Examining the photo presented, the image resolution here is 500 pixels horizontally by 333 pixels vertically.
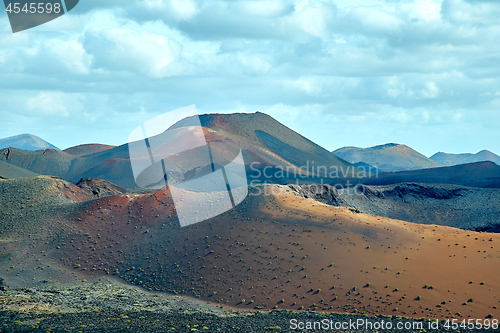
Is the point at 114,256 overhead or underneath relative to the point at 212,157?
underneath

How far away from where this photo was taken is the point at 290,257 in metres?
34.8

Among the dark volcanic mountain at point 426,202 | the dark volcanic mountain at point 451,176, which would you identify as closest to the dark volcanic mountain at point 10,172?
the dark volcanic mountain at point 426,202

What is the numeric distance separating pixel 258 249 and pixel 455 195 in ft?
169

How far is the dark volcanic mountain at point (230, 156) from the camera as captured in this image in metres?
106

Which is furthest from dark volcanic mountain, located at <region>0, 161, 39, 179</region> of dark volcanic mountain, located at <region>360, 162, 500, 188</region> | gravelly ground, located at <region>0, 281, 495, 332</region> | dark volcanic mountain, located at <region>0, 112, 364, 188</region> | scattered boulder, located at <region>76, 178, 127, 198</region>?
dark volcanic mountain, located at <region>360, 162, 500, 188</region>

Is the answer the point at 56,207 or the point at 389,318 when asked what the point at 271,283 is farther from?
the point at 56,207

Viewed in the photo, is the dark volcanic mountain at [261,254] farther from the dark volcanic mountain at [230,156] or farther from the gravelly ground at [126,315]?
the dark volcanic mountain at [230,156]

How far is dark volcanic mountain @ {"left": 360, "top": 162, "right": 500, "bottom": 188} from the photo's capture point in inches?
3710

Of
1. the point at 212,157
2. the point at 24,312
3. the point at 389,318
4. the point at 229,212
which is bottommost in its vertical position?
the point at 389,318

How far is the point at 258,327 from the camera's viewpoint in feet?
75.3

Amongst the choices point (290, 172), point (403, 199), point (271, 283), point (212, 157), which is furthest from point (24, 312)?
point (290, 172)

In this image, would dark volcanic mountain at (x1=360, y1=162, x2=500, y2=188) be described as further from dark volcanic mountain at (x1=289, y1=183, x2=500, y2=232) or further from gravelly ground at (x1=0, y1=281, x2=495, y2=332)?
gravelly ground at (x1=0, y1=281, x2=495, y2=332)

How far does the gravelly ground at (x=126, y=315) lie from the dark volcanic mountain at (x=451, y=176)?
241ft

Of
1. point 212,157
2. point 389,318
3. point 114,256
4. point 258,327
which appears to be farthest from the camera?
point 212,157
